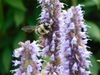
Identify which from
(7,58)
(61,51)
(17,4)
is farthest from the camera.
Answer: (7,58)

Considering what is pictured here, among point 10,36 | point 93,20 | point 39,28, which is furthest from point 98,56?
point 39,28

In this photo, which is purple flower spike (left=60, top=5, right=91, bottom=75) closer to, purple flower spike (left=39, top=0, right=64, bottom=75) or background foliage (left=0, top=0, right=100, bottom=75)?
purple flower spike (left=39, top=0, right=64, bottom=75)

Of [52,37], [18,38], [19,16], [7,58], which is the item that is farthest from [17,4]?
[52,37]

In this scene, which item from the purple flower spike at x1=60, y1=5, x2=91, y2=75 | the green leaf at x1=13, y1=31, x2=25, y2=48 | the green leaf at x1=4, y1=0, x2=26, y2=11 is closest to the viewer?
the purple flower spike at x1=60, y1=5, x2=91, y2=75

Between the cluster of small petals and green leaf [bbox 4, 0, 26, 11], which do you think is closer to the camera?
the cluster of small petals

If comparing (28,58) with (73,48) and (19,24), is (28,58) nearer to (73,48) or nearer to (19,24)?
(73,48)

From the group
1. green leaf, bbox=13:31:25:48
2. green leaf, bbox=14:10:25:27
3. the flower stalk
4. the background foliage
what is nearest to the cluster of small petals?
the flower stalk

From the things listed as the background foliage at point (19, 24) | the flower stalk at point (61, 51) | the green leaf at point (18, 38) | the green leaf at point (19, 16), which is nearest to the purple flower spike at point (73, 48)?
the flower stalk at point (61, 51)
